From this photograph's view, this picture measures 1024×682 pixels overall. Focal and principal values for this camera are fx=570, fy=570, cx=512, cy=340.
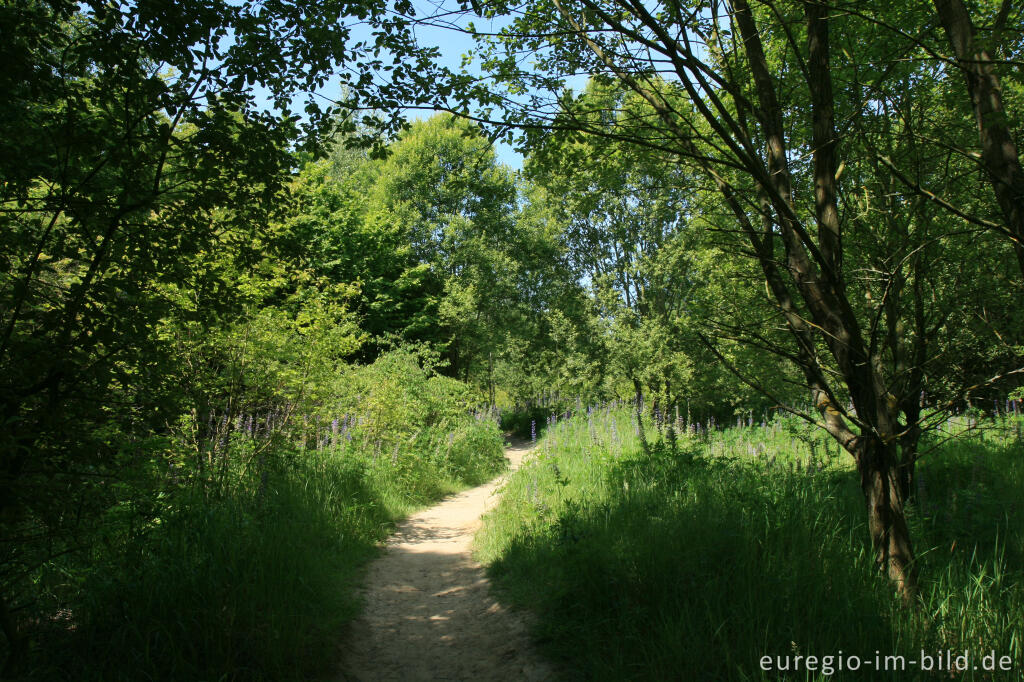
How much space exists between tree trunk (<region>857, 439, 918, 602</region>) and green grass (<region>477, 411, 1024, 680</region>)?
0.11 metres

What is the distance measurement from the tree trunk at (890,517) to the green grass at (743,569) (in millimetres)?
110

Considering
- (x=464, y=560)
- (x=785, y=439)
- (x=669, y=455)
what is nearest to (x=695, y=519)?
(x=669, y=455)

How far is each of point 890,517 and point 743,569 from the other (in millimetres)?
908

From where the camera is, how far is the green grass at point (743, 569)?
3041 millimetres

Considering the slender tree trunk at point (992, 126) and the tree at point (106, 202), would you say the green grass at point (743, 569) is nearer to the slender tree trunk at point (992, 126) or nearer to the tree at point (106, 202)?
the slender tree trunk at point (992, 126)

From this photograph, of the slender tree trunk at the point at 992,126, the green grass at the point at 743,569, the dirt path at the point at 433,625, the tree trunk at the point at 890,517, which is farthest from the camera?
the dirt path at the point at 433,625

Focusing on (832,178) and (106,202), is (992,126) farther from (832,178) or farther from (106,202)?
(106,202)

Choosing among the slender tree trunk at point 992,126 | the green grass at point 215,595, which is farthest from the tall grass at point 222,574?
the slender tree trunk at point 992,126

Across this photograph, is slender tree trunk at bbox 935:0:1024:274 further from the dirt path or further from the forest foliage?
the dirt path

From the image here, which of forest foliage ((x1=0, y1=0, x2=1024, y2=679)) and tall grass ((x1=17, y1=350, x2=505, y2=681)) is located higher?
forest foliage ((x1=0, y1=0, x2=1024, y2=679))

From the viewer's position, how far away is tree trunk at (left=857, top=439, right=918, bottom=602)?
329 cm

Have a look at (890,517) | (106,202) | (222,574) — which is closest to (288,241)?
(106,202)

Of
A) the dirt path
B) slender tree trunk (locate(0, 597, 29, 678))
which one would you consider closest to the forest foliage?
slender tree trunk (locate(0, 597, 29, 678))

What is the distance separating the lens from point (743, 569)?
12.0ft
